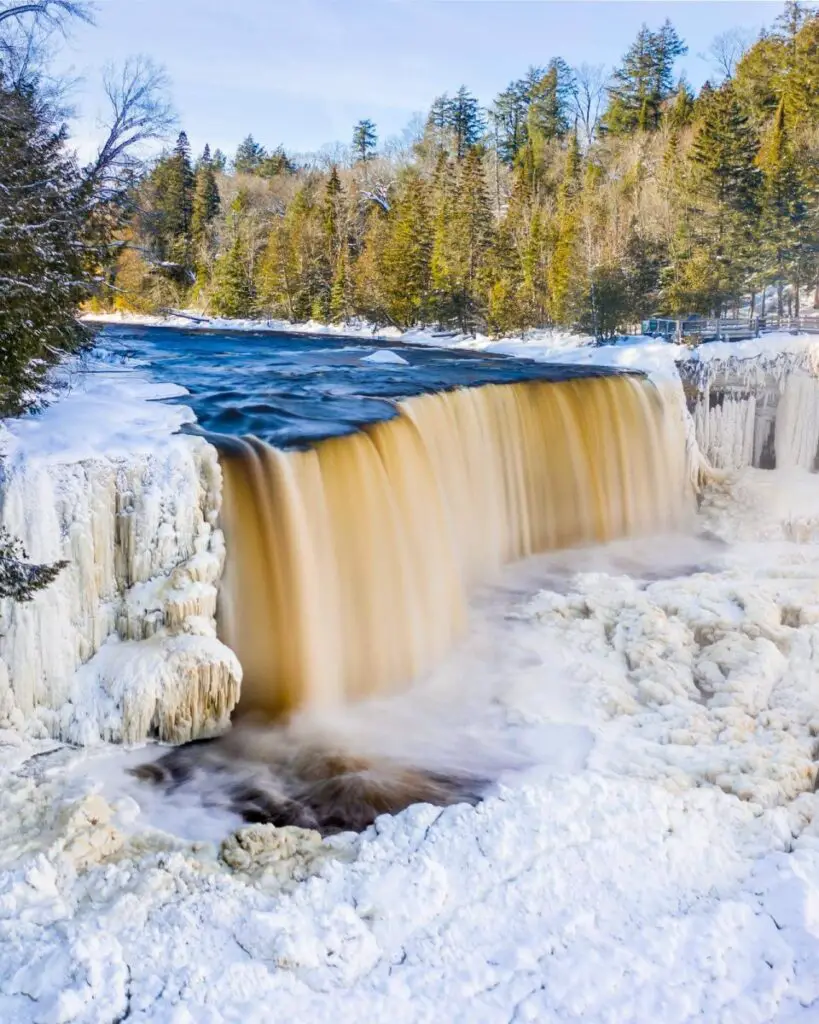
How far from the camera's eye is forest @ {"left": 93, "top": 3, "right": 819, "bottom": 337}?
2291 centimetres

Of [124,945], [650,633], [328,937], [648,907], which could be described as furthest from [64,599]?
[650,633]

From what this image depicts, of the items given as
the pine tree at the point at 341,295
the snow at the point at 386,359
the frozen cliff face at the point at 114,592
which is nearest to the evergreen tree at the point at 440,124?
the pine tree at the point at 341,295

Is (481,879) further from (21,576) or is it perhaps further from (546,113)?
(546,113)

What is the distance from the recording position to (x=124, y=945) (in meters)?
4.02

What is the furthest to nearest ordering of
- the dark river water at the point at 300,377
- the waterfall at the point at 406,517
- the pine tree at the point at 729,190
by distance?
the pine tree at the point at 729,190 → the dark river water at the point at 300,377 → the waterfall at the point at 406,517

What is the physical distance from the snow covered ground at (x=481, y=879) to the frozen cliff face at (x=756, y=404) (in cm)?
918

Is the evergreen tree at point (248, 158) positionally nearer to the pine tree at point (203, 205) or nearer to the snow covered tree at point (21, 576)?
the pine tree at point (203, 205)

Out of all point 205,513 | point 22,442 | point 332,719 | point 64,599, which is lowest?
point 332,719

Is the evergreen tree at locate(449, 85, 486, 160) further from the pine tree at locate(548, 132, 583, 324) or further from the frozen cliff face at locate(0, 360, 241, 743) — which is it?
the frozen cliff face at locate(0, 360, 241, 743)

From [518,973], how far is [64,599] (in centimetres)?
438

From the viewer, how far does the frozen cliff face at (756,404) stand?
52.1 ft

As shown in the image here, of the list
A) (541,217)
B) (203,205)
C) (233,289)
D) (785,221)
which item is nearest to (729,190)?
(785,221)

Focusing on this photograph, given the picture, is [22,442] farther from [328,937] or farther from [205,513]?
[328,937]

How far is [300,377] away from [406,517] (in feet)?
24.9
